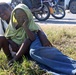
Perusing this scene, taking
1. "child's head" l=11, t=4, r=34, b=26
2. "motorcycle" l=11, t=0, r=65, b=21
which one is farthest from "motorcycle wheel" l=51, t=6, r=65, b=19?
"child's head" l=11, t=4, r=34, b=26

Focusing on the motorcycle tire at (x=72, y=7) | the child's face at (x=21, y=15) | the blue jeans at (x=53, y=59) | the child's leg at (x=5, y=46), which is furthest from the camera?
the motorcycle tire at (x=72, y=7)

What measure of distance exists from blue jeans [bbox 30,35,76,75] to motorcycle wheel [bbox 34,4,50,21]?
739 cm

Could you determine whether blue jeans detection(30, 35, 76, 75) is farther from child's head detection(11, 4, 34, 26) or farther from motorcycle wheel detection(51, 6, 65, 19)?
motorcycle wheel detection(51, 6, 65, 19)

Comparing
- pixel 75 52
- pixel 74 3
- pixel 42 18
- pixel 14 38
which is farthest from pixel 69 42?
pixel 74 3

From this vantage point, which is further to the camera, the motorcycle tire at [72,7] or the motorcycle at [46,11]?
the motorcycle tire at [72,7]

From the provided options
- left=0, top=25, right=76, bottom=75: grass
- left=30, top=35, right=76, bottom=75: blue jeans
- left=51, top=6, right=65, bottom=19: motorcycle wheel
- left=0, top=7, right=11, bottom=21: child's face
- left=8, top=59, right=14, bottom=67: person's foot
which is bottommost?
left=51, top=6, right=65, bottom=19: motorcycle wheel

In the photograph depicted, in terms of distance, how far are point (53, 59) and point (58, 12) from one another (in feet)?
26.3

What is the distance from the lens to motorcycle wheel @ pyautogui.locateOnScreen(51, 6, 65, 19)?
12234mm

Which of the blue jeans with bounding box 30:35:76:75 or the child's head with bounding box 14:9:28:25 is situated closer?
the blue jeans with bounding box 30:35:76:75

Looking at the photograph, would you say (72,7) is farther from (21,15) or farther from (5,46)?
(21,15)

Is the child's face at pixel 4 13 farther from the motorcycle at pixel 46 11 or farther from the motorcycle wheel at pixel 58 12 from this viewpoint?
the motorcycle wheel at pixel 58 12

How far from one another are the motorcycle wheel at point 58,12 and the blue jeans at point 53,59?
777cm

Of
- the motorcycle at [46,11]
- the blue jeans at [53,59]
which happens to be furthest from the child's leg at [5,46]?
the motorcycle at [46,11]

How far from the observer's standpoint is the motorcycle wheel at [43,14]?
11875 mm
